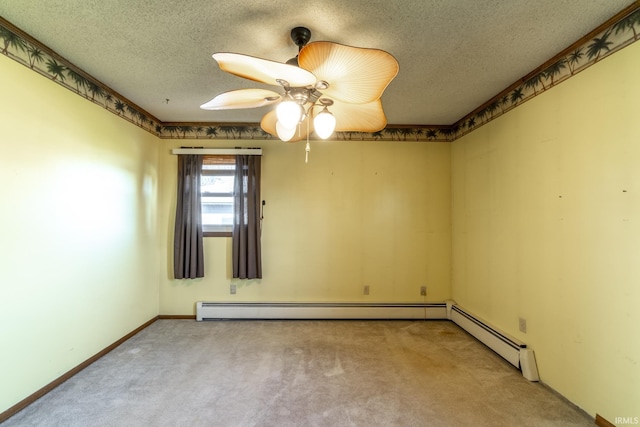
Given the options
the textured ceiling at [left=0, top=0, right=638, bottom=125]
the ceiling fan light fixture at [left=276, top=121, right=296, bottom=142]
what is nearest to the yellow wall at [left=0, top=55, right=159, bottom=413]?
the textured ceiling at [left=0, top=0, right=638, bottom=125]

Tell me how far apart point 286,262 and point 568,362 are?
2.77 m

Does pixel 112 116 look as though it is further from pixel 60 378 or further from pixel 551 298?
pixel 551 298

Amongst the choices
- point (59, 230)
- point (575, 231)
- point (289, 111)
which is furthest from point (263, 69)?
point (575, 231)

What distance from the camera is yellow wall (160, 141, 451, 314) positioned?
3531mm

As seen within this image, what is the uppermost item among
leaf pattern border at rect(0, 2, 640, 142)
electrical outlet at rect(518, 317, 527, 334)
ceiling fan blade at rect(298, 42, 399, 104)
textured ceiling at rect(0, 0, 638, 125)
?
textured ceiling at rect(0, 0, 638, 125)

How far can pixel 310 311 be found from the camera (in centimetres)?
344

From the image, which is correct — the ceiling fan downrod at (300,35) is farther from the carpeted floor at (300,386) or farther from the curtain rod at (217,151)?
the carpeted floor at (300,386)

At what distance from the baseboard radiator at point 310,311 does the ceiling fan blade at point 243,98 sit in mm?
2598

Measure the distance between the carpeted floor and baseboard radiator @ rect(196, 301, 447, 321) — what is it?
42cm

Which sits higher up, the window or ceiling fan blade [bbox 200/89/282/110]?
ceiling fan blade [bbox 200/89/282/110]

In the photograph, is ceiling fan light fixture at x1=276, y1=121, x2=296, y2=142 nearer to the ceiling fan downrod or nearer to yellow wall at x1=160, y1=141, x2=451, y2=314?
the ceiling fan downrod

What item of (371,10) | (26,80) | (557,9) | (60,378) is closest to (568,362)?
(557,9)

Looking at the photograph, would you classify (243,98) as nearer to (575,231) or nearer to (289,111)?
(289,111)

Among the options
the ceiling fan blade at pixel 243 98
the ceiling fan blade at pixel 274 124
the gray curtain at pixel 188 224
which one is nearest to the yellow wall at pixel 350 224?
the gray curtain at pixel 188 224
